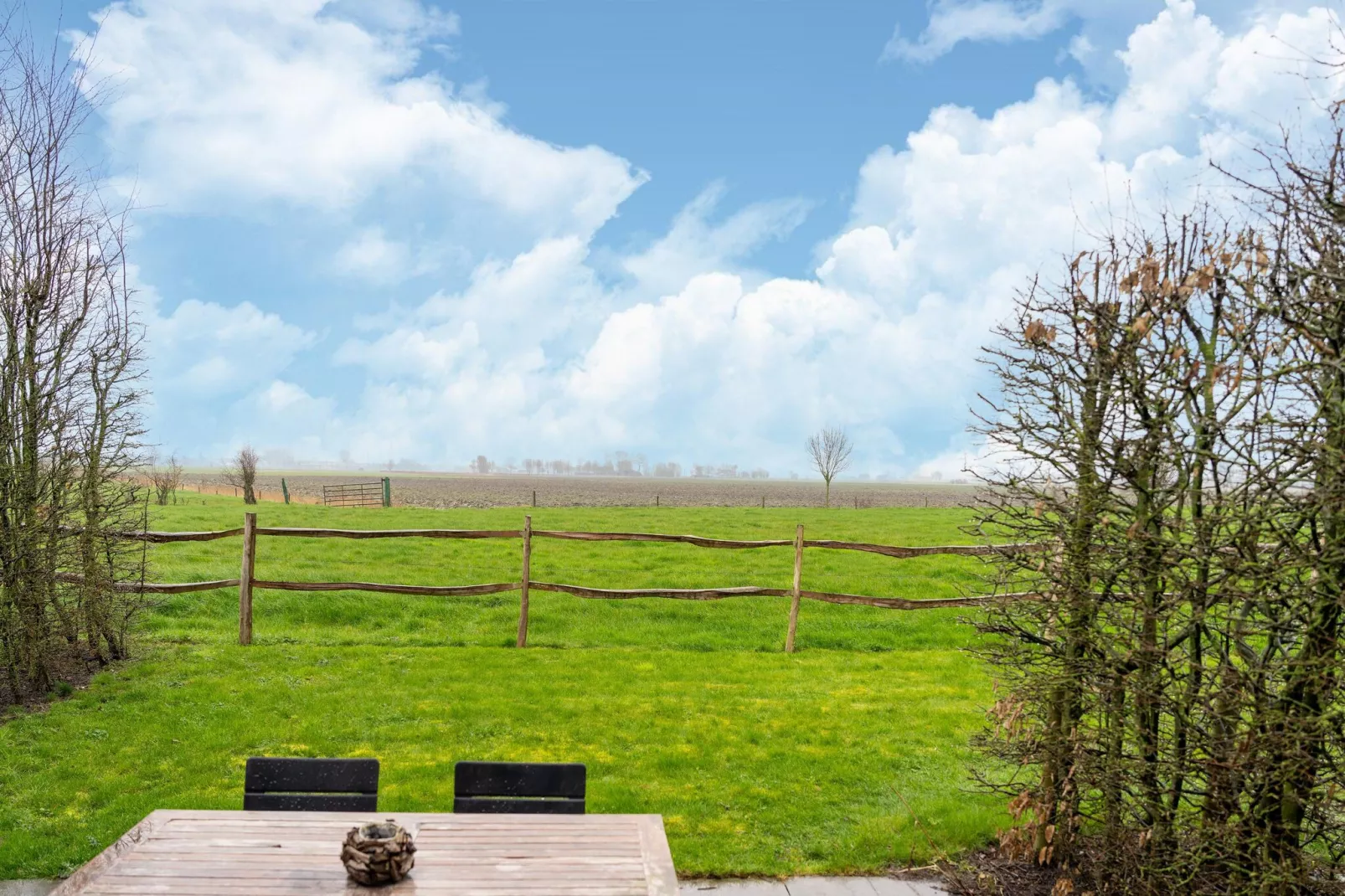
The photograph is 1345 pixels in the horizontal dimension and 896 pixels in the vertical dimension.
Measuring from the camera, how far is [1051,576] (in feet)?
11.6

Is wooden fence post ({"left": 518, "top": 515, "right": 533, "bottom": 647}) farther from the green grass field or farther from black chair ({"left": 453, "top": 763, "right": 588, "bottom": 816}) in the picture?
black chair ({"left": 453, "top": 763, "right": 588, "bottom": 816})

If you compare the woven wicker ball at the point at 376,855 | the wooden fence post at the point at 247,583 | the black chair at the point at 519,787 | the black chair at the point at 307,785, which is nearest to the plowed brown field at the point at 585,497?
the black chair at the point at 519,787

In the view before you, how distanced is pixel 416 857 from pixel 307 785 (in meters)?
0.86

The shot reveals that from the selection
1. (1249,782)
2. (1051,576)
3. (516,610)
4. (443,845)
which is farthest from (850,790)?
(516,610)

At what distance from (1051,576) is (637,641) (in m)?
6.36

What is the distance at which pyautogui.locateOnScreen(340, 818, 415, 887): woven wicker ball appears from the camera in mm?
2430

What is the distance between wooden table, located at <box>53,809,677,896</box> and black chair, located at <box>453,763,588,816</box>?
226mm

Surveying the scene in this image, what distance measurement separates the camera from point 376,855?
2.43 metres

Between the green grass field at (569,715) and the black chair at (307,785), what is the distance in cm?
156

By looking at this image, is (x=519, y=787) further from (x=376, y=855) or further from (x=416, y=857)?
(x=376, y=855)

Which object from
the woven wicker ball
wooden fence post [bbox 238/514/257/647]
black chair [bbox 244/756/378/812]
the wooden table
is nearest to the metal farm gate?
wooden fence post [bbox 238/514/257/647]

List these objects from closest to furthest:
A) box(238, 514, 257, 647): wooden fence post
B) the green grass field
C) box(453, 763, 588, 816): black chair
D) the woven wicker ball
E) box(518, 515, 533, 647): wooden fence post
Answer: the woven wicker ball, box(453, 763, 588, 816): black chair, the green grass field, box(238, 514, 257, 647): wooden fence post, box(518, 515, 533, 647): wooden fence post

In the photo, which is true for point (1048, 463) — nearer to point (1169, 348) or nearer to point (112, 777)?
point (1169, 348)

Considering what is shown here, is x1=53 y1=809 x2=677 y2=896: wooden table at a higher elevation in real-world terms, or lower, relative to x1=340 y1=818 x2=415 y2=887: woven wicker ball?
lower
